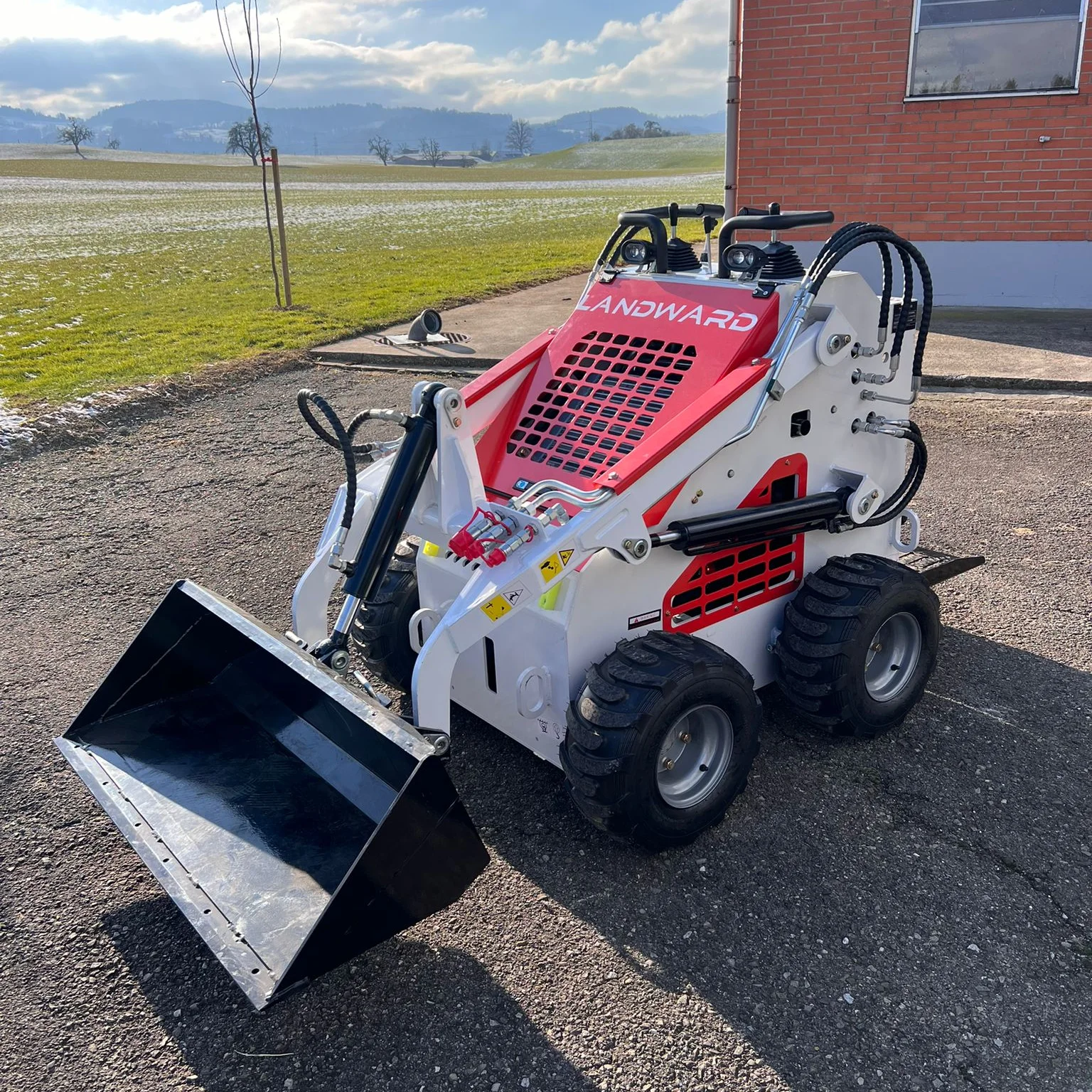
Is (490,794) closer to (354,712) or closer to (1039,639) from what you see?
(354,712)

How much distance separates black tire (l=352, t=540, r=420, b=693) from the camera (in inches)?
158

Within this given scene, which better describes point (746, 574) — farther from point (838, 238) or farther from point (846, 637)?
point (838, 238)

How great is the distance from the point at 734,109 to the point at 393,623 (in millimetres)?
9140

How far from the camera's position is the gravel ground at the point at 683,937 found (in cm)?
254

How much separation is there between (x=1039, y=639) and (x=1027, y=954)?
210cm

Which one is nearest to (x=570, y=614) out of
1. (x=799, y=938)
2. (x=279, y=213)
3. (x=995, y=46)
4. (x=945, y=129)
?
(x=799, y=938)

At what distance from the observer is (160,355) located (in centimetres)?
1062

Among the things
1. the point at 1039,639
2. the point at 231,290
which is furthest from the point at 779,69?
the point at 231,290

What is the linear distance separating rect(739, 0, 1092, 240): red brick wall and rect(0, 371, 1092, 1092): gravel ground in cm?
735

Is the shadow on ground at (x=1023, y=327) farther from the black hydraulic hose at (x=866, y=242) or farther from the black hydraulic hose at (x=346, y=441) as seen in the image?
the black hydraulic hose at (x=346, y=441)

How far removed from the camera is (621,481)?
3129mm

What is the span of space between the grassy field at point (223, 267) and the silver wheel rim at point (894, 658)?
7846 millimetres

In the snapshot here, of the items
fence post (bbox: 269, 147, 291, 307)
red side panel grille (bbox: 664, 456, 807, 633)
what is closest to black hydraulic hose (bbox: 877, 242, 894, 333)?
red side panel grille (bbox: 664, 456, 807, 633)

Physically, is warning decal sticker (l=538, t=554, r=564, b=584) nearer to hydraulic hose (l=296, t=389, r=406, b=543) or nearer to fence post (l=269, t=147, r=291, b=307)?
hydraulic hose (l=296, t=389, r=406, b=543)
